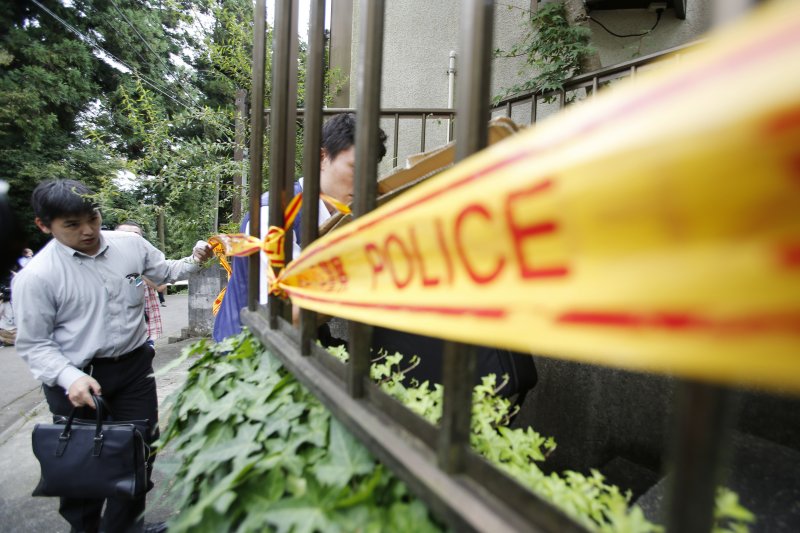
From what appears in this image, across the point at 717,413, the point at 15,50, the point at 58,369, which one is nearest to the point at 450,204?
the point at 717,413

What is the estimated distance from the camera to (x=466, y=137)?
771mm

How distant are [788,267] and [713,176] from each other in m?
0.08

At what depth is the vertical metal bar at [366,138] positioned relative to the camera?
1.05 m

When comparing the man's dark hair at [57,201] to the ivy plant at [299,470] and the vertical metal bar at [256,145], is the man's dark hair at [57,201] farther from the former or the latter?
the ivy plant at [299,470]

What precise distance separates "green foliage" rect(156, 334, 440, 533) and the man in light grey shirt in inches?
65.9

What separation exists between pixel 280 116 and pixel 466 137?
1133 mm

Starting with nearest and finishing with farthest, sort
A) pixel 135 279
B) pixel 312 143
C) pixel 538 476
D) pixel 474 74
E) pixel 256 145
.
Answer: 1. pixel 474 74
2. pixel 538 476
3. pixel 312 143
4. pixel 256 145
5. pixel 135 279

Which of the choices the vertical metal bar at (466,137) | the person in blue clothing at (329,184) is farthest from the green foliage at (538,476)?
the person in blue clothing at (329,184)

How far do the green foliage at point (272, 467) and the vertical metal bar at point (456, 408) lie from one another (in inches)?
5.0

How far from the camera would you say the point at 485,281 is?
55 centimetres

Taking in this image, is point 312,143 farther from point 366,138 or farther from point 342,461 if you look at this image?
point 342,461

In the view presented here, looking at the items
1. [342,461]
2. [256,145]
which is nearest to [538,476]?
[342,461]

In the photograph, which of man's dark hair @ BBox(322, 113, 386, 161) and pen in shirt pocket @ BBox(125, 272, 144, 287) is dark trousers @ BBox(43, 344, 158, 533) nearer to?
pen in shirt pocket @ BBox(125, 272, 144, 287)

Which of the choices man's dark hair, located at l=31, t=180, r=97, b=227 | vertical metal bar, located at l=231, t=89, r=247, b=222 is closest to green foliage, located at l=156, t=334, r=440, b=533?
man's dark hair, located at l=31, t=180, r=97, b=227
